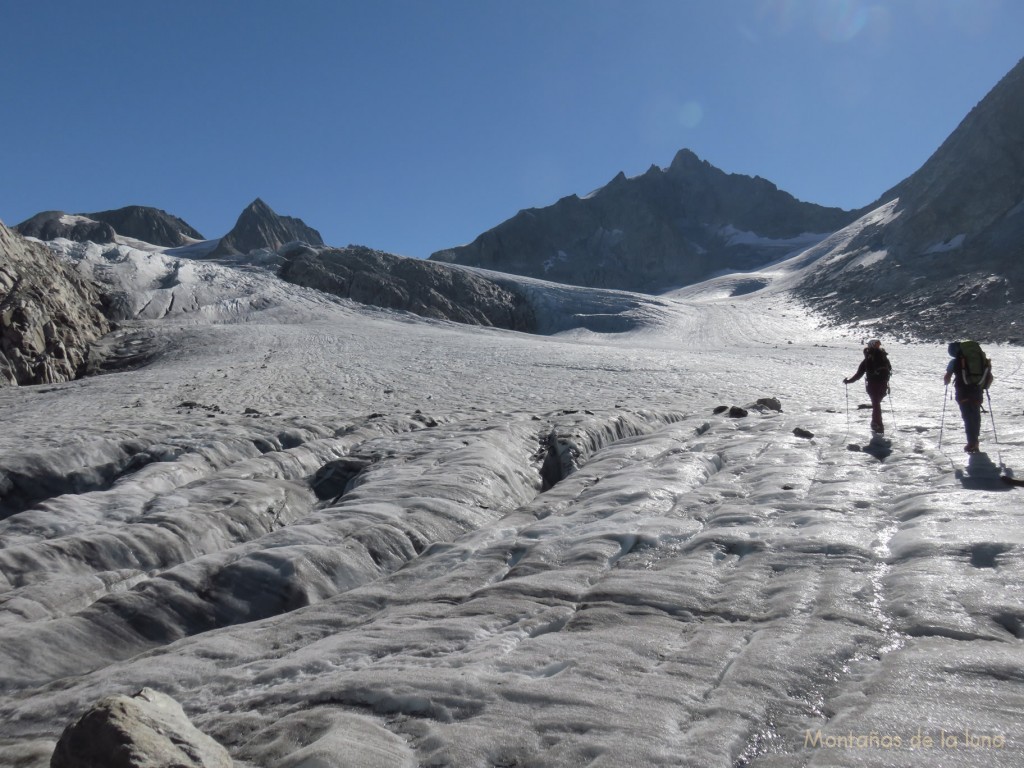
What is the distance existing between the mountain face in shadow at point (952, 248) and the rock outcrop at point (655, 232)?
1362 inches

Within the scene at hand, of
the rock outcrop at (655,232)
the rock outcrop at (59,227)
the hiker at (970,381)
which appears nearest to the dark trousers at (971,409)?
the hiker at (970,381)

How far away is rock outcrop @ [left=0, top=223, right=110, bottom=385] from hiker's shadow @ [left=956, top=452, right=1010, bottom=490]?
28.8 metres

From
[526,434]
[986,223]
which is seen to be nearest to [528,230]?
[986,223]

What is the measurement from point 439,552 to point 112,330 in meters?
37.5

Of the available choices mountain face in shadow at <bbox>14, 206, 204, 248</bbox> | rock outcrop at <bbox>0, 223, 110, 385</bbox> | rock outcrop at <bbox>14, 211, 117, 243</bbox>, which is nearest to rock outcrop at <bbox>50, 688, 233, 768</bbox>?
rock outcrop at <bbox>0, 223, 110, 385</bbox>

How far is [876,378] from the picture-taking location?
39.0 ft

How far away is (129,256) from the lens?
172 ft

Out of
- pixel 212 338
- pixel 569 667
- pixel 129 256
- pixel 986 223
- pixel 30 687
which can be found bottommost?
pixel 30 687

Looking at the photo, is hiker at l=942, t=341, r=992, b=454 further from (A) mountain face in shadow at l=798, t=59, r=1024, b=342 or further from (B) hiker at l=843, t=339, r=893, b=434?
(A) mountain face in shadow at l=798, t=59, r=1024, b=342

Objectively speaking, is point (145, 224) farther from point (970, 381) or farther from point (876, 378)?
Answer: point (970, 381)

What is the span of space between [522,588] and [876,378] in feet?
29.4

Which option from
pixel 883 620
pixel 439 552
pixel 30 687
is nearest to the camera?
pixel 883 620

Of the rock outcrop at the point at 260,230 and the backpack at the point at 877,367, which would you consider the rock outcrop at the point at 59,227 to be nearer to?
the rock outcrop at the point at 260,230

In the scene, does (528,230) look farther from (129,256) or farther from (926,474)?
(926,474)
